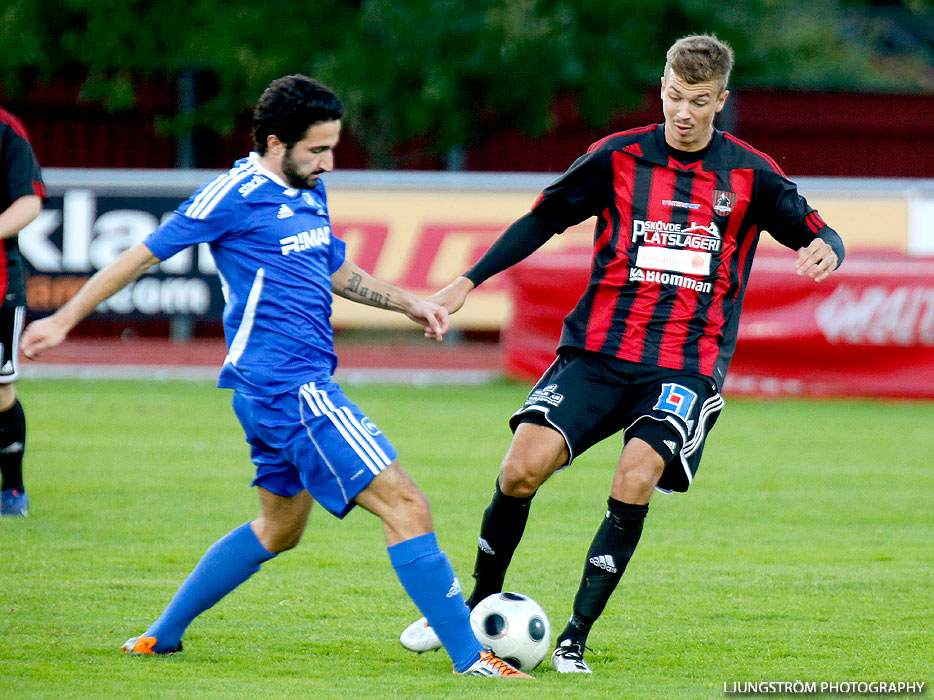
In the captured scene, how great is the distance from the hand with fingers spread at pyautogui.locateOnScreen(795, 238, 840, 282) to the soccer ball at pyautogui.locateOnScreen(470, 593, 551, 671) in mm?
1524

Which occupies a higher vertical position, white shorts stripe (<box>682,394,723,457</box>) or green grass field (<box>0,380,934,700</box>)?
white shorts stripe (<box>682,394,723,457</box>)

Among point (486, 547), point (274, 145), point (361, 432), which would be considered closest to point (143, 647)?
point (361, 432)

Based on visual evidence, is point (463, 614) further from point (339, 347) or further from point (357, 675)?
point (339, 347)

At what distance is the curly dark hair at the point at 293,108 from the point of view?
4367 millimetres

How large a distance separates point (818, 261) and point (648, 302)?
0.61 metres

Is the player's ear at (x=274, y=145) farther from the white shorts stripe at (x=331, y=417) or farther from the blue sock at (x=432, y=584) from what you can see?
the blue sock at (x=432, y=584)

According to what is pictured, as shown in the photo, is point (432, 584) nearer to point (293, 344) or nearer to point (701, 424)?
point (293, 344)

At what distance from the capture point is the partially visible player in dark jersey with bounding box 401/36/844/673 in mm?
4801

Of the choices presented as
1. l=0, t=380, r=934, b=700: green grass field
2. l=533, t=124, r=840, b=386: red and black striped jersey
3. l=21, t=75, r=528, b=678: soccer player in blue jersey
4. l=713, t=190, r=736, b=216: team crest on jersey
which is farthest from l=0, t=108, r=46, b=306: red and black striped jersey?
l=713, t=190, r=736, b=216: team crest on jersey

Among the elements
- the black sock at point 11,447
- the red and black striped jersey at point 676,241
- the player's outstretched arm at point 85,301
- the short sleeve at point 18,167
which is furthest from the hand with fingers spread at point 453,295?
the black sock at point 11,447

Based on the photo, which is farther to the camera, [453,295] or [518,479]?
[453,295]

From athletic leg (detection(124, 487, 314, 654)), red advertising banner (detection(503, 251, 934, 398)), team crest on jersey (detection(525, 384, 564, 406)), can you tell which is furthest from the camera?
red advertising banner (detection(503, 251, 934, 398))

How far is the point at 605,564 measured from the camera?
475cm

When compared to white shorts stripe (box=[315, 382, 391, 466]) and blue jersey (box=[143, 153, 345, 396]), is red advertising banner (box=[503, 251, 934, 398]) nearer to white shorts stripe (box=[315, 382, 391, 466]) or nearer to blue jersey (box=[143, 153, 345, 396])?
blue jersey (box=[143, 153, 345, 396])
